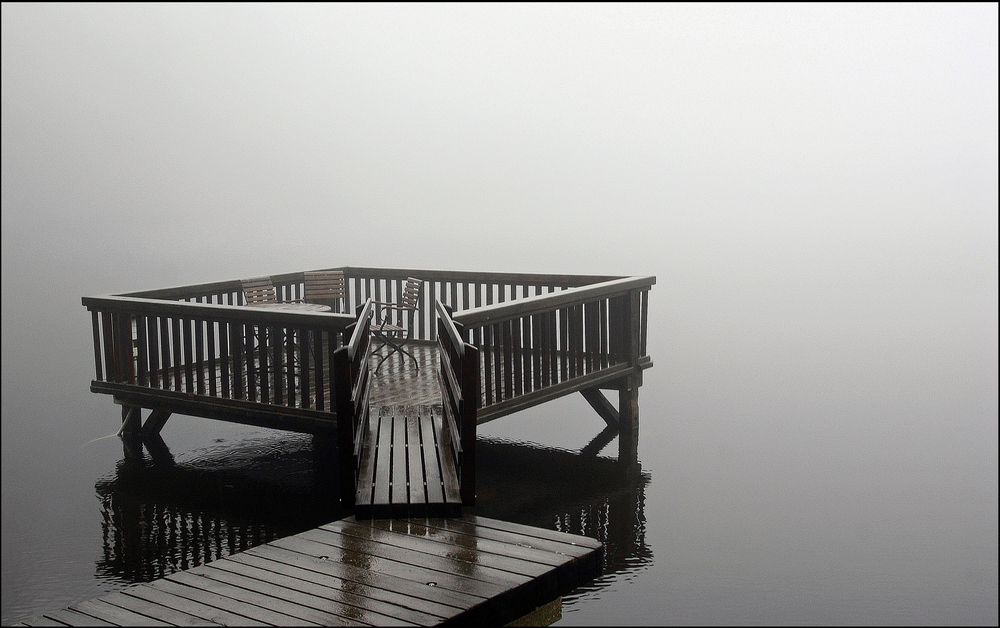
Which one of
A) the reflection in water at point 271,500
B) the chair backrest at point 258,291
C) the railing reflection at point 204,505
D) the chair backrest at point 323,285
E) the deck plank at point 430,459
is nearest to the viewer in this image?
the deck plank at point 430,459

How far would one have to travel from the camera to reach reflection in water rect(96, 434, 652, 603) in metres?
6.28

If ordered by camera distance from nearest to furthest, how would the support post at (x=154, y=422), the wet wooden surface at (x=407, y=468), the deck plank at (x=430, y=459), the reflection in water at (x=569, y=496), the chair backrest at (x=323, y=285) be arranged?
1. the wet wooden surface at (x=407, y=468)
2. the deck plank at (x=430, y=459)
3. the reflection in water at (x=569, y=496)
4. the support post at (x=154, y=422)
5. the chair backrest at (x=323, y=285)

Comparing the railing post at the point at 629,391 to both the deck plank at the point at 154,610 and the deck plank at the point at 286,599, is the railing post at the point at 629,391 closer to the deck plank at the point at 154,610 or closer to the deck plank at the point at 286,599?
the deck plank at the point at 286,599

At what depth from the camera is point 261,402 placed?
7188 millimetres

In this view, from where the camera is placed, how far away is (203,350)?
737 cm

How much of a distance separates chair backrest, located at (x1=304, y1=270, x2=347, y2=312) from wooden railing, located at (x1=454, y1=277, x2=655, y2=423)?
7.64ft

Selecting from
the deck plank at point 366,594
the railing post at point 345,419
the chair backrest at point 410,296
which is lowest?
the deck plank at point 366,594

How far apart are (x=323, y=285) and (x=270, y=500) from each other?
3.06 metres

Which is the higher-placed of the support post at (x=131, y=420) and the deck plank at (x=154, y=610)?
the deck plank at (x=154, y=610)

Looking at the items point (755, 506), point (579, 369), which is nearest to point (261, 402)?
point (579, 369)

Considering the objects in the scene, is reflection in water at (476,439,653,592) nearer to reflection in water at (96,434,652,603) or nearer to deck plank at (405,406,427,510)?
reflection in water at (96,434,652,603)

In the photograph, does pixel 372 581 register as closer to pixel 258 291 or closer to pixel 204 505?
pixel 204 505

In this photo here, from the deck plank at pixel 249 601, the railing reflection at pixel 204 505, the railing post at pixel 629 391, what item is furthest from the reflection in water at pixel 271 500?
the deck plank at pixel 249 601

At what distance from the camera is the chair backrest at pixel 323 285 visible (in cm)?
975
